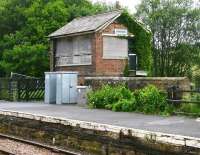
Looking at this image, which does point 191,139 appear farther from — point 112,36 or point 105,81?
point 112,36

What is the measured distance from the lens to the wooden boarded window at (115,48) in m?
27.8

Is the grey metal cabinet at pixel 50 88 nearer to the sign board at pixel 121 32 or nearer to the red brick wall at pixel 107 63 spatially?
the red brick wall at pixel 107 63

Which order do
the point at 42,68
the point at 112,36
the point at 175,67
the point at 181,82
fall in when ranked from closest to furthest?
the point at 181,82 → the point at 112,36 → the point at 175,67 → the point at 42,68

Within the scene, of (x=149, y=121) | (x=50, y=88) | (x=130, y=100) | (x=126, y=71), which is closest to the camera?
(x=149, y=121)

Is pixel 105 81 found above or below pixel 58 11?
below

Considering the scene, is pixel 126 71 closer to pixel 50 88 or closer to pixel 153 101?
pixel 50 88

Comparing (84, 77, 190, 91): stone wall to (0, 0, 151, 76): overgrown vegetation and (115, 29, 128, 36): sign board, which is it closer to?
(115, 29, 128, 36): sign board

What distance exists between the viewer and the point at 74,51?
95.3ft

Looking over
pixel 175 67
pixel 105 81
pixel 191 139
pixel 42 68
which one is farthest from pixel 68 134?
pixel 42 68

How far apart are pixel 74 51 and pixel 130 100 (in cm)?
1151

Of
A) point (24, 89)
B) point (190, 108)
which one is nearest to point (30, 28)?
point (24, 89)

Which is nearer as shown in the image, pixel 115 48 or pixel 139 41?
pixel 115 48

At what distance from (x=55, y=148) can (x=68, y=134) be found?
64 cm

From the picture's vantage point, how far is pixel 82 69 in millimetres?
28141
